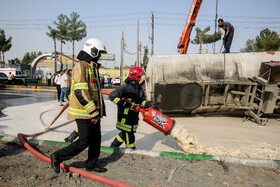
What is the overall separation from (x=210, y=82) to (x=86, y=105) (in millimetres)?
5529

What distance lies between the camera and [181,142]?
352 centimetres

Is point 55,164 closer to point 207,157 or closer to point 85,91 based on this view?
point 85,91

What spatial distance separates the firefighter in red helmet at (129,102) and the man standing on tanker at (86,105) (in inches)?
26.5

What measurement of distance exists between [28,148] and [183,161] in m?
2.47

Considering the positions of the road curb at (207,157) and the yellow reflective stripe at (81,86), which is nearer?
the yellow reflective stripe at (81,86)

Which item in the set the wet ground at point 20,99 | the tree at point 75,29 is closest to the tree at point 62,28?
the tree at point 75,29

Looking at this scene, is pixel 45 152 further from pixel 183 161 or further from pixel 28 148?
pixel 183 161

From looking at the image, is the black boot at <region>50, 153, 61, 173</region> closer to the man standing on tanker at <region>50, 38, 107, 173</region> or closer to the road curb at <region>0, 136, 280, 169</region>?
the man standing on tanker at <region>50, 38, 107, 173</region>

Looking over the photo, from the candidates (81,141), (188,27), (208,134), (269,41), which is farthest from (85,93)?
(269,41)

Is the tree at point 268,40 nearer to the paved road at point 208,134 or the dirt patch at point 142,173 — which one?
the paved road at point 208,134

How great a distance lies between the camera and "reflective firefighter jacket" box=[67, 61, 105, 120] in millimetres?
2545

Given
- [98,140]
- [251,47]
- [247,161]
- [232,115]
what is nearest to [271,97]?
[232,115]

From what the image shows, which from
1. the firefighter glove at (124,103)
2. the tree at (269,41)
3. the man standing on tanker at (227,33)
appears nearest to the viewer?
the firefighter glove at (124,103)

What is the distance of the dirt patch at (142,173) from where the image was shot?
263cm
